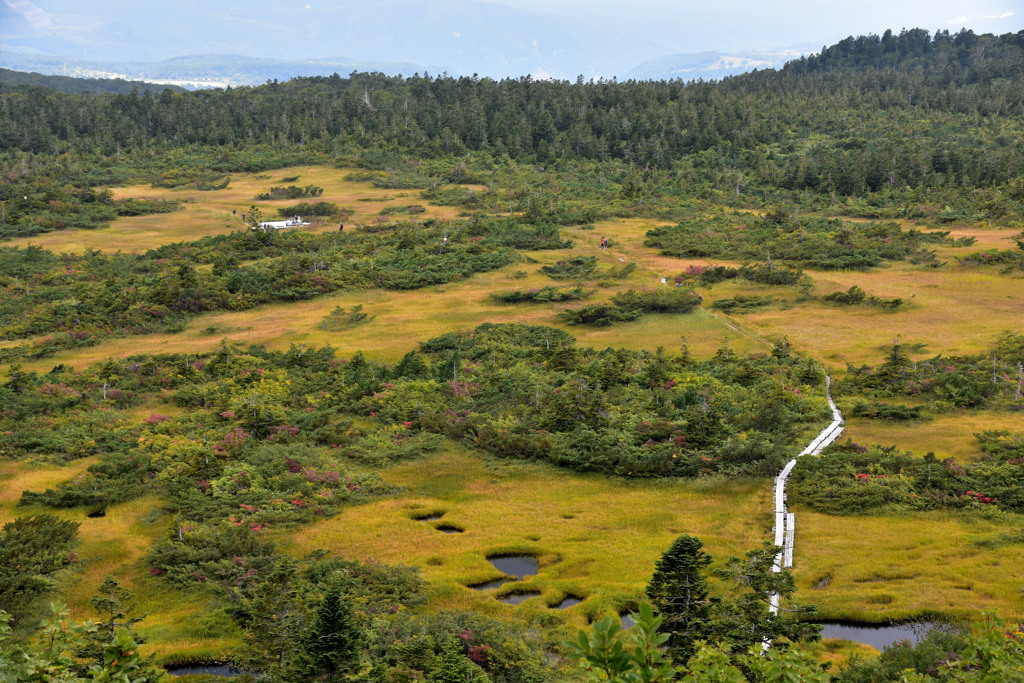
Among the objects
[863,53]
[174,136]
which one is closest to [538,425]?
[174,136]

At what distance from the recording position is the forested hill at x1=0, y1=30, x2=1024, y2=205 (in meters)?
Answer: 111

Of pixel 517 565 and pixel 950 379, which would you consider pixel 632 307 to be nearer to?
pixel 950 379

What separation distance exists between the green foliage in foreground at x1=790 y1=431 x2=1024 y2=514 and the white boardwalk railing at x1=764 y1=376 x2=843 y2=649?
50 centimetres

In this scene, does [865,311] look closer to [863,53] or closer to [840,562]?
[840,562]

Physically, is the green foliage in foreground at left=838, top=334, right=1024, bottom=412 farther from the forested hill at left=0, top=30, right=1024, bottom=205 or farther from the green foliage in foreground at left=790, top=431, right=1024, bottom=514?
the forested hill at left=0, top=30, right=1024, bottom=205

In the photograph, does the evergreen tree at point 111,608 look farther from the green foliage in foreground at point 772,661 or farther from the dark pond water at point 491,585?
the dark pond water at point 491,585

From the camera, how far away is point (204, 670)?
20391mm

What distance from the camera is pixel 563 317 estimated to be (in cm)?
5259

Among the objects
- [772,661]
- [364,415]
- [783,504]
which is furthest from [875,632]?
[364,415]

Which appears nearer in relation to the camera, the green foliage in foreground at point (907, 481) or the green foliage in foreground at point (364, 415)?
the green foliage in foreground at point (907, 481)

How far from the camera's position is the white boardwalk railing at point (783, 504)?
2303 centimetres

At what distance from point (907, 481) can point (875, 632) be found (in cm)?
813

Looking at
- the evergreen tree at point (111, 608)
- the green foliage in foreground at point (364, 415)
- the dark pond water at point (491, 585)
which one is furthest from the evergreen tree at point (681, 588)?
the green foliage in foreground at point (364, 415)

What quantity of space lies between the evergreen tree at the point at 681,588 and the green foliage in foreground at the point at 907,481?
11710 millimetres
